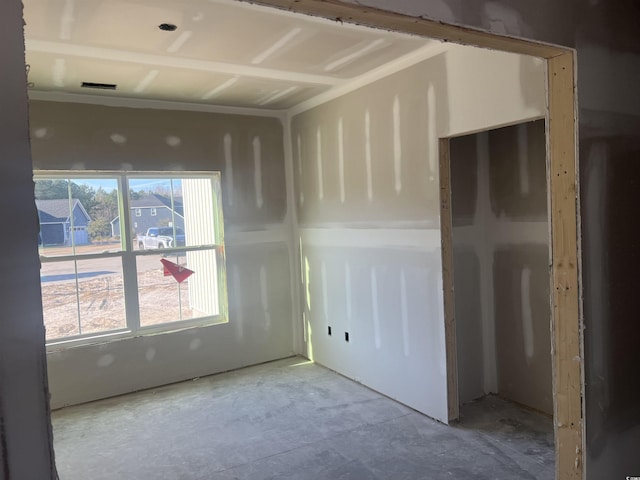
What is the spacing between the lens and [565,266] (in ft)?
6.63

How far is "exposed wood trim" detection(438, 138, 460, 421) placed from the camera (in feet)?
10.9

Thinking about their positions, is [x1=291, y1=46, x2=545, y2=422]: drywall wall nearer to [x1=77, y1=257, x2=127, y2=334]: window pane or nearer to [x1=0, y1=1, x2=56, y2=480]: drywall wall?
[x1=77, y1=257, x2=127, y2=334]: window pane

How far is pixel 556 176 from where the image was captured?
2033 millimetres

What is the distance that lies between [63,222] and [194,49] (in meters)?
2.10

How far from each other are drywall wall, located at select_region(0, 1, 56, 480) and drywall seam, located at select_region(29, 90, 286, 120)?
346cm

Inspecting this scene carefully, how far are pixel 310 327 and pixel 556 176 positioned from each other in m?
3.57

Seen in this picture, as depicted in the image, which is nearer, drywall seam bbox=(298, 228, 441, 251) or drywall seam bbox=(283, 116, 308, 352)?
drywall seam bbox=(298, 228, 441, 251)

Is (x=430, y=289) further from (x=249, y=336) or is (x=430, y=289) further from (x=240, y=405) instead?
(x=249, y=336)

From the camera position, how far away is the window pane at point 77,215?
4055mm

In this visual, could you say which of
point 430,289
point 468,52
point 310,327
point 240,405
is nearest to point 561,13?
point 468,52

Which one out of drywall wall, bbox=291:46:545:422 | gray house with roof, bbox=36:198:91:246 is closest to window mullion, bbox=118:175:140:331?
gray house with roof, bbox=36:198:91:246

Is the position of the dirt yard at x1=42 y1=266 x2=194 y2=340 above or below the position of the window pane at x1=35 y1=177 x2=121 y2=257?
below

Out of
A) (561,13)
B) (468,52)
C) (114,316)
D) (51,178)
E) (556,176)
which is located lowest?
(114,316)

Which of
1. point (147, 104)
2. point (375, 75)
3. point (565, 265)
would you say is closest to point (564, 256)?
point (565, 265)
